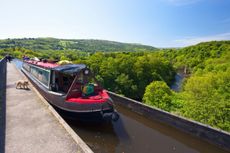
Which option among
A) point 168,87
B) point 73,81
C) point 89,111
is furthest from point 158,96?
point 89,111

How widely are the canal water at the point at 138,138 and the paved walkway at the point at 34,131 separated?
193cm

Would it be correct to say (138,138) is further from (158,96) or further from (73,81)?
(158,96)

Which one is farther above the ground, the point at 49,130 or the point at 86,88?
the point at 86,88

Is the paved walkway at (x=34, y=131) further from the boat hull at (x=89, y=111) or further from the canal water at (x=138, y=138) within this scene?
the canal water at (x=138, y=138)

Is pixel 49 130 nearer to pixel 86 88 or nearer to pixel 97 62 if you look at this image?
pixel 86 88

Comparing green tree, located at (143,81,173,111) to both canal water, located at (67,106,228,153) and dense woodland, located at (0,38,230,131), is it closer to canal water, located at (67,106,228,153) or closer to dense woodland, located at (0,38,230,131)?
dense woodland, located at (0,38,230,131)

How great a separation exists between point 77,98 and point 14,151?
4.75 m

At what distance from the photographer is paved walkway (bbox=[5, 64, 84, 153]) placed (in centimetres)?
621

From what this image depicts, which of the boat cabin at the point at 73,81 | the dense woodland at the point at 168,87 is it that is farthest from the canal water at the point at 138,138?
the dense woodland at the point at 168,87

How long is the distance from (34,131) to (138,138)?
454 centimetres

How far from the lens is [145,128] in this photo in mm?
10508

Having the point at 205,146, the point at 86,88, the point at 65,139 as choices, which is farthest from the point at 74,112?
the point at 205,146

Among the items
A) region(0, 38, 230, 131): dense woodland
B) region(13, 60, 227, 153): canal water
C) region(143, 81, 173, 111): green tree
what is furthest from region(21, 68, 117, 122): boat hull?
region(143, 81, 173, 111): green tree

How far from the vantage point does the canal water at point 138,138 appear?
8.32 meters
